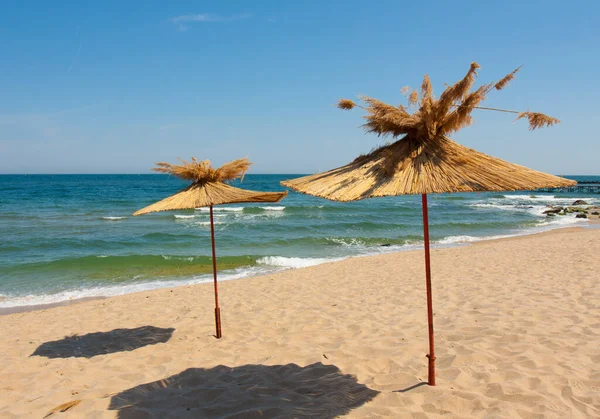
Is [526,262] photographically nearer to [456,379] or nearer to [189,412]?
[456,379]

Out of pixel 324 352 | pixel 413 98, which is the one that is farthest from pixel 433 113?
pixel 324 352

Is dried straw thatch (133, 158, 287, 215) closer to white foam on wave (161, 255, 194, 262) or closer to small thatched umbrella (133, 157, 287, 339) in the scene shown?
small thatched umbrella (133, 157, 287, 339)

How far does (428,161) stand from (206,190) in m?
3.37

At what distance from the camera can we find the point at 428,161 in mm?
3283

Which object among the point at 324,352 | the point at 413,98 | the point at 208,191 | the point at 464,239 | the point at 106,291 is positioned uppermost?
the point at 413,98

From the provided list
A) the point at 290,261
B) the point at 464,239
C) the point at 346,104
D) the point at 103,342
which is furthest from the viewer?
the point at 464,239

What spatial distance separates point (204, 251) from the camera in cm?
1611

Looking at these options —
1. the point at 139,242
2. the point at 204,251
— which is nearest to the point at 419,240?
the point at 204,251

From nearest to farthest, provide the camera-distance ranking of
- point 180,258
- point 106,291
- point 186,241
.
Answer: point 106,291, point 180,258, point 186,241

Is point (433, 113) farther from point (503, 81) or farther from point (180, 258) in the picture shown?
point (180, 258)

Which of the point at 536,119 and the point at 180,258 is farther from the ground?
the point at 536,119

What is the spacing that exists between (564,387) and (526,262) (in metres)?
7.19

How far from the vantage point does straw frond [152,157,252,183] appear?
5738 mm

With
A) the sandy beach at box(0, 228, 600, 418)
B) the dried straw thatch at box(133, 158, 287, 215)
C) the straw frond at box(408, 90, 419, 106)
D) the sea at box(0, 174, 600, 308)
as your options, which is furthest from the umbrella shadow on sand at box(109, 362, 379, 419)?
the sea at box(0, 174, 600, 308)
